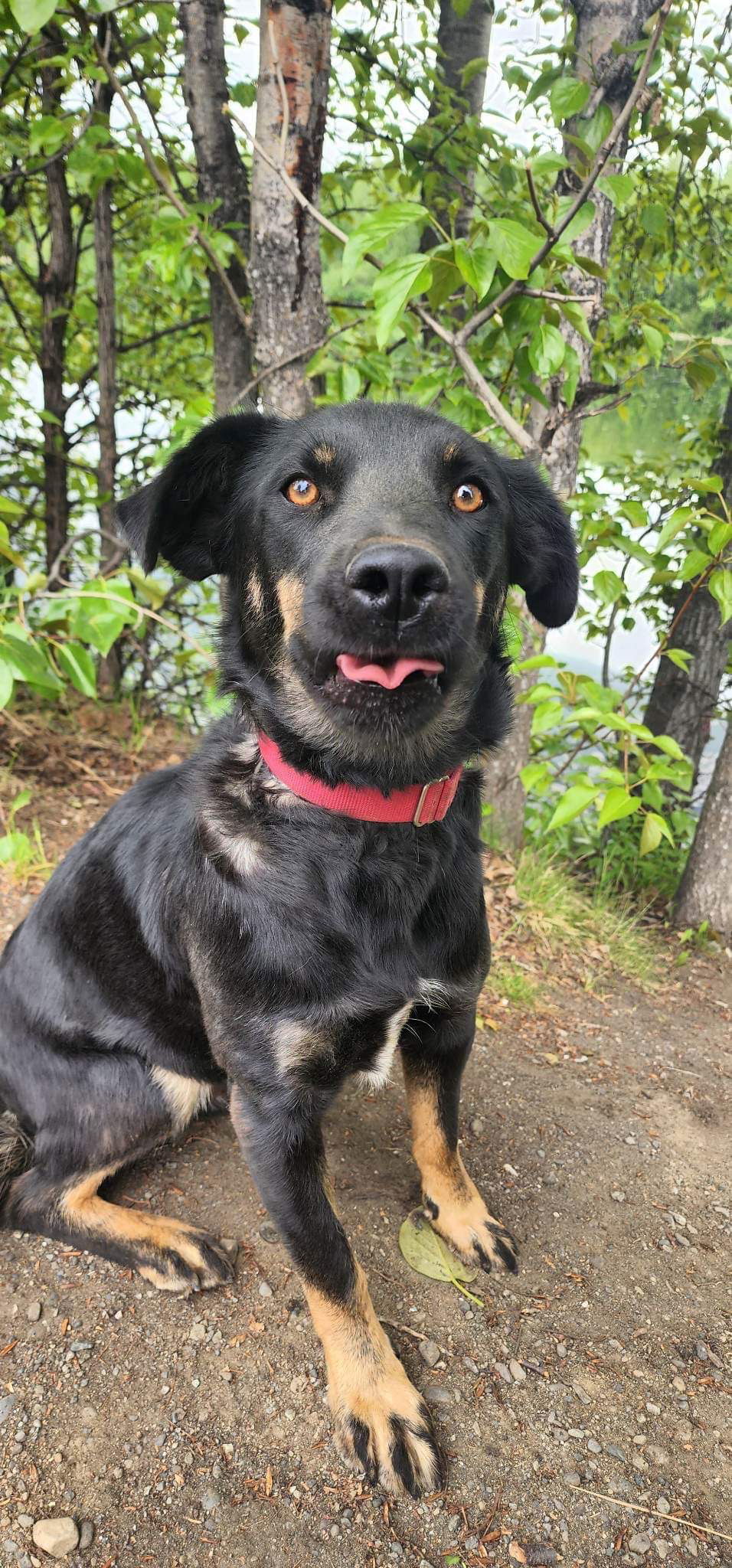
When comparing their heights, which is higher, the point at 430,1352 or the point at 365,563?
the point at 365,563

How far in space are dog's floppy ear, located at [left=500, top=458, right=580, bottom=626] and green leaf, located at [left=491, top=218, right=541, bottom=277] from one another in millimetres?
494

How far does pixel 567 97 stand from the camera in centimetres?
251

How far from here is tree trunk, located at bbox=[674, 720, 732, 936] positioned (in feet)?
14.0

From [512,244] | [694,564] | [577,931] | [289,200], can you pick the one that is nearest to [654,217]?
[289,200]

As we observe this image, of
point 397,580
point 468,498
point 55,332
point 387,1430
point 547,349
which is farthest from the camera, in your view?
point 55,332

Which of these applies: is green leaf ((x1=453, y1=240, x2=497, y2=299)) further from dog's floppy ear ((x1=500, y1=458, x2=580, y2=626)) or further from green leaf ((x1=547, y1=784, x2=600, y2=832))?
green leaf ((x1=547, y1=784, x2=600, y2=832))

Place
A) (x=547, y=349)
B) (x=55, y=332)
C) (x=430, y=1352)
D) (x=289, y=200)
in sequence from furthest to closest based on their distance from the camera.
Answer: (x=55, y=332) → (x=289, y=200) → (x=547, y=349) → (x=430, y=1352)

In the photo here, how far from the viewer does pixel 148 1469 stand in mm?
1901

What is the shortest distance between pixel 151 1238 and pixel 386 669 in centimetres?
174

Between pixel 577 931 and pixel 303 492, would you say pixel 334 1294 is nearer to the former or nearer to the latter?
pixel 303 492

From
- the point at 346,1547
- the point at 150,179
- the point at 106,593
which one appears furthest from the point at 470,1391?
the point at 150,179

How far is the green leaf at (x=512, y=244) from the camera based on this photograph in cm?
230

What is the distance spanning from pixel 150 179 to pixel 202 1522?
5.60m

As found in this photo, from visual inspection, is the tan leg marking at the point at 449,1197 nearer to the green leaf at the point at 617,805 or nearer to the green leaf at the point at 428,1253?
the green leaf at the point at 428,1253
